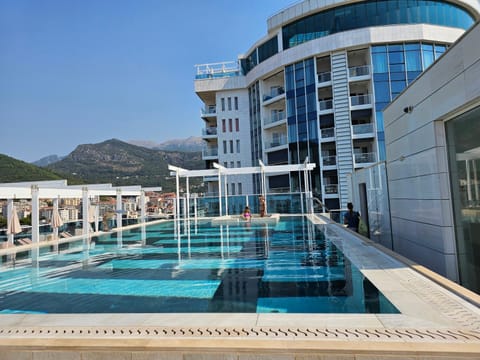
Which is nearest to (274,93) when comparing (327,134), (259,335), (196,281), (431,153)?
(327,134)

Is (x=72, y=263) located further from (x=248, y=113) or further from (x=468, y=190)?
(x=248, y=113)

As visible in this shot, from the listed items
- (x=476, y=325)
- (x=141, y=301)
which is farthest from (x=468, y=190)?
(x=141, y=301)

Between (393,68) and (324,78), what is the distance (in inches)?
214

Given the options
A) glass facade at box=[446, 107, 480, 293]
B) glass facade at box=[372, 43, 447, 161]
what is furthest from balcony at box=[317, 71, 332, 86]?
glass facade at box=[446, 107, 480, 293]

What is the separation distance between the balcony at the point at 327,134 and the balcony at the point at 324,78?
13.0 ft

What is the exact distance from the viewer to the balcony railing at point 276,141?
29922 mm

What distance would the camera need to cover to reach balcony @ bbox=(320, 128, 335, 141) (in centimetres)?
2647

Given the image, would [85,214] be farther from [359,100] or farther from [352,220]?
[359,100]

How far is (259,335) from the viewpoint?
9.10ft

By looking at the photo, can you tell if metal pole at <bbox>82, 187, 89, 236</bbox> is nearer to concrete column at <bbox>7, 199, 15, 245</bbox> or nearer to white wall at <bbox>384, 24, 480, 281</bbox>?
concrete column at <bbox>7, 199, 15, 245</bbox>

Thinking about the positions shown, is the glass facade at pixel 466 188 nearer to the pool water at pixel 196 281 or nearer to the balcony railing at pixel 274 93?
the pool water at pixel 196 281

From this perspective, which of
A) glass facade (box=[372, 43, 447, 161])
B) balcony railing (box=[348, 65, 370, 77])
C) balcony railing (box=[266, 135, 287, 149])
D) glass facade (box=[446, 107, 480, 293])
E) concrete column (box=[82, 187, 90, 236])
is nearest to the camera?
glass facade (box=[446, 107, 480, 293])

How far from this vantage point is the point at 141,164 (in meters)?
70.6

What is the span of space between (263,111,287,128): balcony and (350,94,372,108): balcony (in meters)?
6.22
